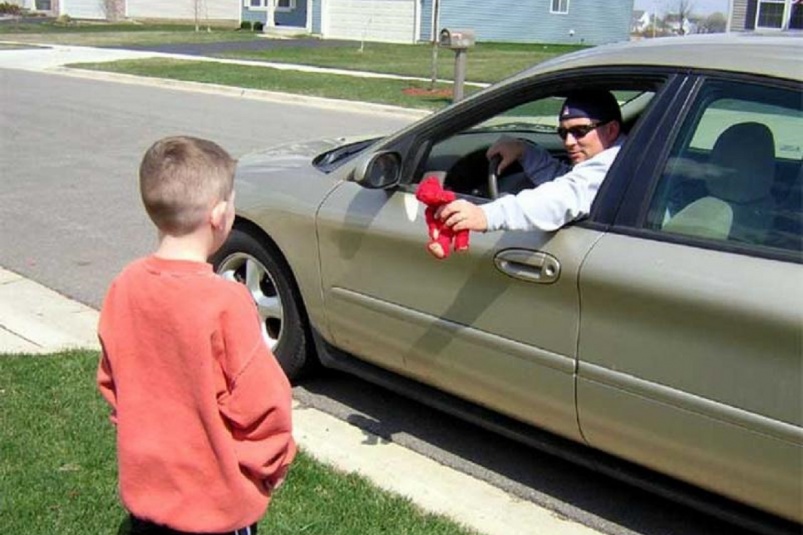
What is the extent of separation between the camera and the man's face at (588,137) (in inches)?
138

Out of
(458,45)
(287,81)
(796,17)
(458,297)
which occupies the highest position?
(796,17)

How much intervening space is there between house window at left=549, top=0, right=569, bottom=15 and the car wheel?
41370 millimetres

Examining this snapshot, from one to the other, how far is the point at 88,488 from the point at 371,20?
130 feet

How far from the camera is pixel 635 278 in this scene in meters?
3.07

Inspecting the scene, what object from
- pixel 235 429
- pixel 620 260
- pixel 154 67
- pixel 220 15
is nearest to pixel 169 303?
pixel 235 429

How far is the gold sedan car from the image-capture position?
2.86m

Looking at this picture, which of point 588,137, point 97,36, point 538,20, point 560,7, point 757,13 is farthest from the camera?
point 560,7

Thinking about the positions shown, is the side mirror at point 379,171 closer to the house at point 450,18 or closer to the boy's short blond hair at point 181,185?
the boy's short blond hair at point 181,185

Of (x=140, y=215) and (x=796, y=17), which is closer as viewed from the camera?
(x=140, y=215)

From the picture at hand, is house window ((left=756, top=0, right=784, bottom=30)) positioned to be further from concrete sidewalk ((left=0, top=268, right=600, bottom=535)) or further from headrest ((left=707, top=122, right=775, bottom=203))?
headrest ((left=707, top=122, right=775, bottom=203))

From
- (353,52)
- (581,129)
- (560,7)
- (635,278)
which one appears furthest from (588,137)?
(560,7)

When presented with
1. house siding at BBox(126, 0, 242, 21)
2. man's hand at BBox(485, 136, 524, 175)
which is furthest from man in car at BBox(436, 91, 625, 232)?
house siding at BBox(126, 0, 242, 21)

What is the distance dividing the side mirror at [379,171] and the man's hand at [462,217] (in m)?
0.75

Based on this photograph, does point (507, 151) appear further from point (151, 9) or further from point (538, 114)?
point (151, 9)
